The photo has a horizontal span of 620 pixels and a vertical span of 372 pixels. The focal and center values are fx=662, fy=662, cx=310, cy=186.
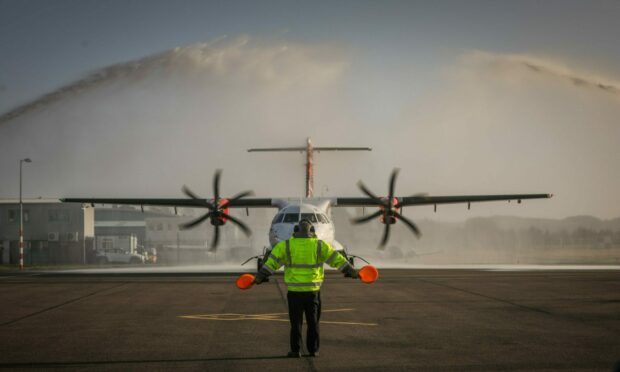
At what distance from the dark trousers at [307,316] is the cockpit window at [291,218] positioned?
18.7 meters

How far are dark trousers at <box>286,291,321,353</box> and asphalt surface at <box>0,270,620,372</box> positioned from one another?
27 cm

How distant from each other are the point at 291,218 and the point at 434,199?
1410cm

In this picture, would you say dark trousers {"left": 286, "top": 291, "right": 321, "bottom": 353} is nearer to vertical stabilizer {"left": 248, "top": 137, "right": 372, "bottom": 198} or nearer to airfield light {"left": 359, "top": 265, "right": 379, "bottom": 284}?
airfield light {"left": 359, "top": 265, "right": 379, "bottom": 284}

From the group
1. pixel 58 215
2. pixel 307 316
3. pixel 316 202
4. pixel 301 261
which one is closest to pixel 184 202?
pixel 316 202

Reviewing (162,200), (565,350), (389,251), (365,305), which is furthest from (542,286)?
(389,251)

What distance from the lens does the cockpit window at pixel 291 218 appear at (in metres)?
28.9

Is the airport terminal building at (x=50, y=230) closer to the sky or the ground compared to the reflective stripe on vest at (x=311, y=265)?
closer to the ground

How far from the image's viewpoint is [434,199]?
40344 mm

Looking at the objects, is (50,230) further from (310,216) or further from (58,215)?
(310,216)

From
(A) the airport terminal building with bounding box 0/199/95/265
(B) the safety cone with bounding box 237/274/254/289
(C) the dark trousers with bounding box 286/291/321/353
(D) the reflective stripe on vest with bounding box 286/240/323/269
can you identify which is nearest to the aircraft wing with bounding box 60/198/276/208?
(A) the airport terminal building with bounding box 0/199/95/265

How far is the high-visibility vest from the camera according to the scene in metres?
10.1

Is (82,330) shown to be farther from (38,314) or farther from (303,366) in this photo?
(303,366)

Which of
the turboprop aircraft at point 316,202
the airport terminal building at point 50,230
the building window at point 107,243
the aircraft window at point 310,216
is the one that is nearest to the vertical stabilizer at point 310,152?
the turboprop aircraft at point 316,202

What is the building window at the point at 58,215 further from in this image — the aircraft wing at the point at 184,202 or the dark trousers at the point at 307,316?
the dark trousers at the point at 307,316
